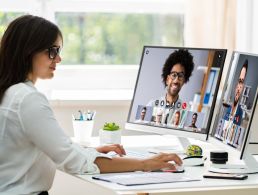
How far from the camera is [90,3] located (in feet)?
12.0

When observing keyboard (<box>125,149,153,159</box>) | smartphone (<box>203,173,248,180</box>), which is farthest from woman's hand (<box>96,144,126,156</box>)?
smartphone (<box>203,173,248,180</box>)

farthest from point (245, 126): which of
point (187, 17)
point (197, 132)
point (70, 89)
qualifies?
point (70, 89)

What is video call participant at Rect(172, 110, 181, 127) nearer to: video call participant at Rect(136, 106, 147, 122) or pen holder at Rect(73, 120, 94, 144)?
video call participant at Rect(136, 106, 147, 122)

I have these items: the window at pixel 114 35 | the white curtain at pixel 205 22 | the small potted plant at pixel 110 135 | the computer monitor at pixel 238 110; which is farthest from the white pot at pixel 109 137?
the window at pixel 114 35

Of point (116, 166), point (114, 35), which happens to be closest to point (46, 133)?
point (116, 166)

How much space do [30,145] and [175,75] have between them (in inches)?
28.8

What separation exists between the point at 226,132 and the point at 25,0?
5.60 ft

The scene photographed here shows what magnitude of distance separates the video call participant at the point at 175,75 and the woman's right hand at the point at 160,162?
0.40 m

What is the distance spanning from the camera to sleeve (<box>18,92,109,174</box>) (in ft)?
6.77

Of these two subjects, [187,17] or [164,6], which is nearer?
[187,17]

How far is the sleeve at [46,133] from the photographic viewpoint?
2062 mm

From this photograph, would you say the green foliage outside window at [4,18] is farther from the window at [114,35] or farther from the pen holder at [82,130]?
the pen holder at [82,130]

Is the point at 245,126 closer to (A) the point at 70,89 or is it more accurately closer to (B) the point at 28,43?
(B) the point at 28,43

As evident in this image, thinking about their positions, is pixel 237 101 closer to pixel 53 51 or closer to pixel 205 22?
pixel 53 51
